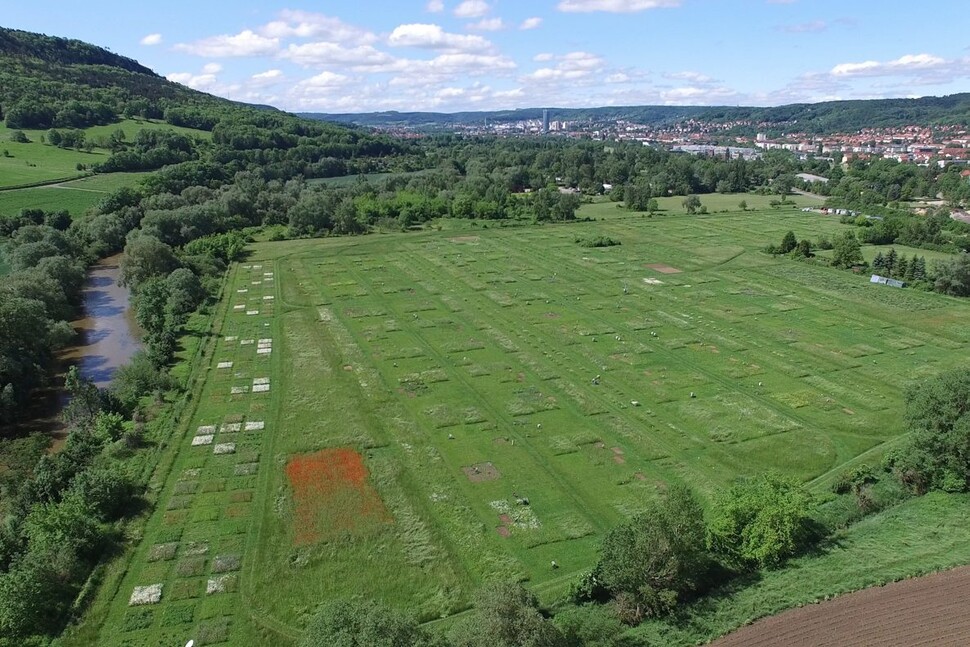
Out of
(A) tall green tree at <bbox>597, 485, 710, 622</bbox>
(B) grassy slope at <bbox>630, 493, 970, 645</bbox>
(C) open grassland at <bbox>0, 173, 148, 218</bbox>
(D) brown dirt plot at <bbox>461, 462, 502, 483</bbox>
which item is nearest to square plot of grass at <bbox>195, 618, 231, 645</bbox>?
(D) brown dirt plot at <bbox>461, 462, 502, 483</bbox>

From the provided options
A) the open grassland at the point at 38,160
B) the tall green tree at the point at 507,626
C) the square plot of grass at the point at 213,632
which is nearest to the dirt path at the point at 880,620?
the tall green tree at the point at 507,626

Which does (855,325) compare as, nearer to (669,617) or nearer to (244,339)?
(669,617)

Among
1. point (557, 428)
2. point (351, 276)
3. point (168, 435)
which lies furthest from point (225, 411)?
point (351, 276)

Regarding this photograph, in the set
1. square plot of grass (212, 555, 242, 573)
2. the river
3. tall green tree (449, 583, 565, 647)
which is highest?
tall green tree (449, 583, 565, 647)

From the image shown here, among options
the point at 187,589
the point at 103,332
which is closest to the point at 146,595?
the point at 187,589

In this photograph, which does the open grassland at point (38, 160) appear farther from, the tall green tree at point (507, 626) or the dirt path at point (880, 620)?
the dirt path at point (880, 620)

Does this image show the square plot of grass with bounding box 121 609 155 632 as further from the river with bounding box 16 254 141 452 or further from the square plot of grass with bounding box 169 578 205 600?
the river with bounding box 16 254 141 452
